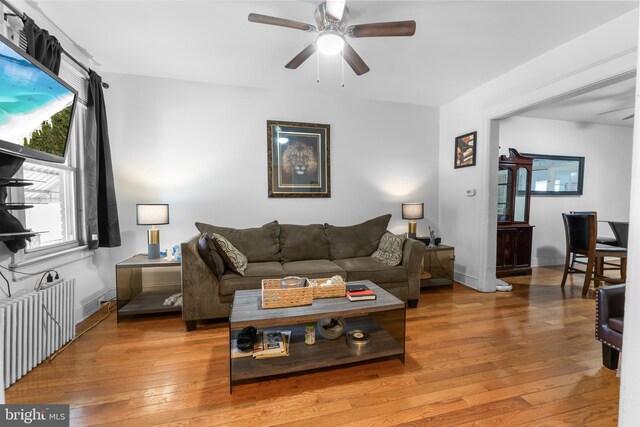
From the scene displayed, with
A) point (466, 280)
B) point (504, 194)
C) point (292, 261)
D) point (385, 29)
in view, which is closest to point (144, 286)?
point (292, 261)

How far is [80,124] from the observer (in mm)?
2795

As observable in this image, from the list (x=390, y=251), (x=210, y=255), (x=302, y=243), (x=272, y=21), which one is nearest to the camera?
(x=272, y=21)

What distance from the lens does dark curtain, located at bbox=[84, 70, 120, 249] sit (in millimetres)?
2732

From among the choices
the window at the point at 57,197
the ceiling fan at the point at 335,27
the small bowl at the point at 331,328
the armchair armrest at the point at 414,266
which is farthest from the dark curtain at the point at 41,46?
the armchair armrest at the point at 414,266

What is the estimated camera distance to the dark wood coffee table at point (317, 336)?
1.71m

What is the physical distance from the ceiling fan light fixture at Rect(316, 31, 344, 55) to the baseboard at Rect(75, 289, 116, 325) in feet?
10.4

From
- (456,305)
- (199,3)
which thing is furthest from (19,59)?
(456,305)

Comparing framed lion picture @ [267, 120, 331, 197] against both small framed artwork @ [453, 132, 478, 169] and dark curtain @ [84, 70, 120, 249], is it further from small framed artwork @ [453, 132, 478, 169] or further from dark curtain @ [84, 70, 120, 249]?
small framed artwork @ [453, 132, 478, 169]

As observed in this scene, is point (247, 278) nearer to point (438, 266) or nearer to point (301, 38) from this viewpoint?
point (301, 38)

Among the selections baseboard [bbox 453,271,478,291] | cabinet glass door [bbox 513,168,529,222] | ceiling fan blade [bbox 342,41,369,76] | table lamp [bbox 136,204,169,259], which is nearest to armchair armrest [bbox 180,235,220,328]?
table lamp [bbox 136,204,169,259]

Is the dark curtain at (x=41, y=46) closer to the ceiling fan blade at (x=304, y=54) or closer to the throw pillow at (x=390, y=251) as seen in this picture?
the ceiling fan blade at (x=304, y=54)

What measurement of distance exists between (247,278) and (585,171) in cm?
603

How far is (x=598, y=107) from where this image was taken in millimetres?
4074

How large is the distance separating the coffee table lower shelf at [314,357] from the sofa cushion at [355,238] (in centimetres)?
134
